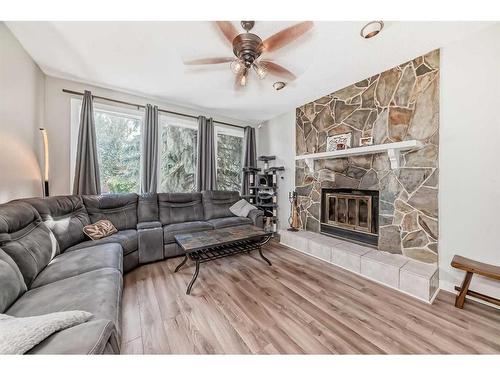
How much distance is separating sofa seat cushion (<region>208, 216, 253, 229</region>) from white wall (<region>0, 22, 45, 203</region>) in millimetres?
2318

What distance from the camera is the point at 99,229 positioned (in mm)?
2400

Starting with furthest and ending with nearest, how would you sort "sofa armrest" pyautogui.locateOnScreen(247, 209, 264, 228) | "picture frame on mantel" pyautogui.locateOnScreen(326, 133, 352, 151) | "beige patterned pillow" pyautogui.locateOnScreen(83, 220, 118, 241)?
"sofa armrest" pyautogui.locateOnScreen(247, 209, 264, 228) < "picture frame on mantel" pyautogui.locateOnScreen(326, 133, 352, 151) < "beige patterned pillow" pyautogui.locateOnScreen(83, 220, 118, 241)

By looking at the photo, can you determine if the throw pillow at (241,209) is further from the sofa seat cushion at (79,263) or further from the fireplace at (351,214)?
the sofa seat cushion at (79,263)

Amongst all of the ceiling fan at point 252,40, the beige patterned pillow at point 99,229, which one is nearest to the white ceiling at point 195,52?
the ceiling fan at point 252,40

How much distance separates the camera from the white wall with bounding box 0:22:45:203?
5.99 ft

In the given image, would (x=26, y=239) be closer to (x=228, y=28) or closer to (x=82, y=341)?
(x=82, y=341)

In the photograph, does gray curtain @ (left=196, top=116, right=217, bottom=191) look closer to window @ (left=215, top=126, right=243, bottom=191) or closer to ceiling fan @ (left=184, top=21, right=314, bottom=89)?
window @ (left=215, top=126, right=243, bottom=191)

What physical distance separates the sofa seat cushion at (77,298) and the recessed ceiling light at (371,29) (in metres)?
2.92

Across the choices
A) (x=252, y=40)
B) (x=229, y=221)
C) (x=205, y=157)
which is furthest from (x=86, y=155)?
(x=252, y=40)

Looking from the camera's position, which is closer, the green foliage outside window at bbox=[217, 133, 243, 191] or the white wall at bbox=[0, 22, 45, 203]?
the white wall at bbox=[0, 22, 45, 203]

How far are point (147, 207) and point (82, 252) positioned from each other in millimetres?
1254

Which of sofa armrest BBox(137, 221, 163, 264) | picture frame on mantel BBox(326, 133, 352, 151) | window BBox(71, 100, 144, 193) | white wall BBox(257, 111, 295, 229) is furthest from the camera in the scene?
white wall BBox(257, 111, 295, 229)

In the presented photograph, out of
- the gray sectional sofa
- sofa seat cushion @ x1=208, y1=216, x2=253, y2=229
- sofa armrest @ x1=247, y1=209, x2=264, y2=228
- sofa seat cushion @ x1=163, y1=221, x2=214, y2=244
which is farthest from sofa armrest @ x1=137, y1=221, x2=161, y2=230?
sofa armrest @ x1=247, y1=209, x2=264, y2=228

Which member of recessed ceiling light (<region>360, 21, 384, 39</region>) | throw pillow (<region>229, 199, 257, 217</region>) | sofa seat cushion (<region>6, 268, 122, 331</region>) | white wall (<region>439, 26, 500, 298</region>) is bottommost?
sofa seat cushion (<region>6, 268, 122, 331</region>)
